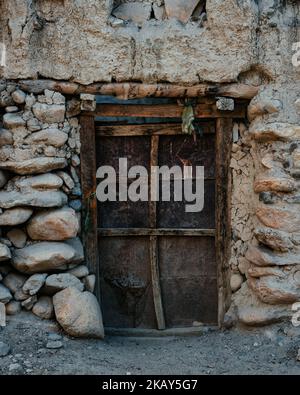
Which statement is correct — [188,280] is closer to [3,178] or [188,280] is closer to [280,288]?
[280,288]

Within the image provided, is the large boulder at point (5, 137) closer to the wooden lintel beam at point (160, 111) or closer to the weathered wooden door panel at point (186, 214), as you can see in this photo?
the wooden lintel beam at point (160, 111)

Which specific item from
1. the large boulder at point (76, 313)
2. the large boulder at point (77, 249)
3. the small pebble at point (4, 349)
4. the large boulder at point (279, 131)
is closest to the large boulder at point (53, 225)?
the large boulder at point (77, 249)

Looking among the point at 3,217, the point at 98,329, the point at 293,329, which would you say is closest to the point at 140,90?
the point at 3,217

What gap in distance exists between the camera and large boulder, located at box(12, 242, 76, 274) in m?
3.49

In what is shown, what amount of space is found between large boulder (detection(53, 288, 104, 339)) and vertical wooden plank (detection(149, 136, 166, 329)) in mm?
672

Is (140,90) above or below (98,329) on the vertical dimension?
above

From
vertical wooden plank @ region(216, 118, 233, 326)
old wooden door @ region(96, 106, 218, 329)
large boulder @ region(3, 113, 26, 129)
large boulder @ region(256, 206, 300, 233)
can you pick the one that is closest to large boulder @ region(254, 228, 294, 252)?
large boulder @ region(256, 206, 300, 233)

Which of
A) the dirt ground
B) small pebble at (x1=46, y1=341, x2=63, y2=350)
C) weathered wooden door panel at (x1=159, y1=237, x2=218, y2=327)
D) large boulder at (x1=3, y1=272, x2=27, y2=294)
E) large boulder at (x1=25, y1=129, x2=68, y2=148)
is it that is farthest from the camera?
weathered wooden door panel at (x1=159, y1=237, x2=218, y2=327)

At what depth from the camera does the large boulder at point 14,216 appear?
138 inches

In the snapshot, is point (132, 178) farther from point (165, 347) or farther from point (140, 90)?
point (165, 347)

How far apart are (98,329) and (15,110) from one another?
1.55m

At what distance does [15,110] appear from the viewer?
12.1 feet

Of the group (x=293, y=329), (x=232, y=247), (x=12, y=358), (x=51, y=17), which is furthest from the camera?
(x=232, y=247)

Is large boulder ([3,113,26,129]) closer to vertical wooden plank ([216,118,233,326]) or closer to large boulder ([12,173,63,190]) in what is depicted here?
large boulder ([12,173,63,190])
